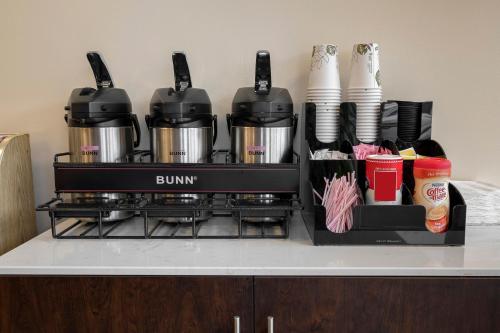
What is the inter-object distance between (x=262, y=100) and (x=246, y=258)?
421 mm

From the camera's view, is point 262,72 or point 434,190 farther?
point 262,72

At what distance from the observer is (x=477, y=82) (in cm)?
133

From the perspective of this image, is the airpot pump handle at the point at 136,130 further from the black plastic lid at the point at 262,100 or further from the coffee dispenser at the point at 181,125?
the black plastic lid at the point at 262,100

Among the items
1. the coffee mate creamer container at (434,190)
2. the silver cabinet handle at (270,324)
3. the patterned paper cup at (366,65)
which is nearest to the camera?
the silver cabinet handle at (270,324)

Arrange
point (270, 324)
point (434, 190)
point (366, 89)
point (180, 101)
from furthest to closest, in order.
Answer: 1. point (366, 89)
2. point (180, 101)
3. point (434, 190)
4. point (270, 324)

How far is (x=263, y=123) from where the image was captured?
3.57 ft

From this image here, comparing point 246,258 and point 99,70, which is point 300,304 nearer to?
point 246,258

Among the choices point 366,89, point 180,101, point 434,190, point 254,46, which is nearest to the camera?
point 434,190

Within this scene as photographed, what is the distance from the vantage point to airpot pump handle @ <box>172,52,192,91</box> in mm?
1122

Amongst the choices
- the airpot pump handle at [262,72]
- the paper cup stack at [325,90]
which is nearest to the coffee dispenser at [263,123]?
the airpot pump handle at [262,72]

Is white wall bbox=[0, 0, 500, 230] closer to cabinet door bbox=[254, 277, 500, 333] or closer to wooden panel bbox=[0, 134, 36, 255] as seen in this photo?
wooden panel bbox=[0, 134, 36, 255]

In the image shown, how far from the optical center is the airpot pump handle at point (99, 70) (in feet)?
3.77

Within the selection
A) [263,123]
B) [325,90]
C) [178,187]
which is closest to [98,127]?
[178,187]

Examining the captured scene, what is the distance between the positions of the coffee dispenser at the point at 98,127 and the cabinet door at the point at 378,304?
57 cm
